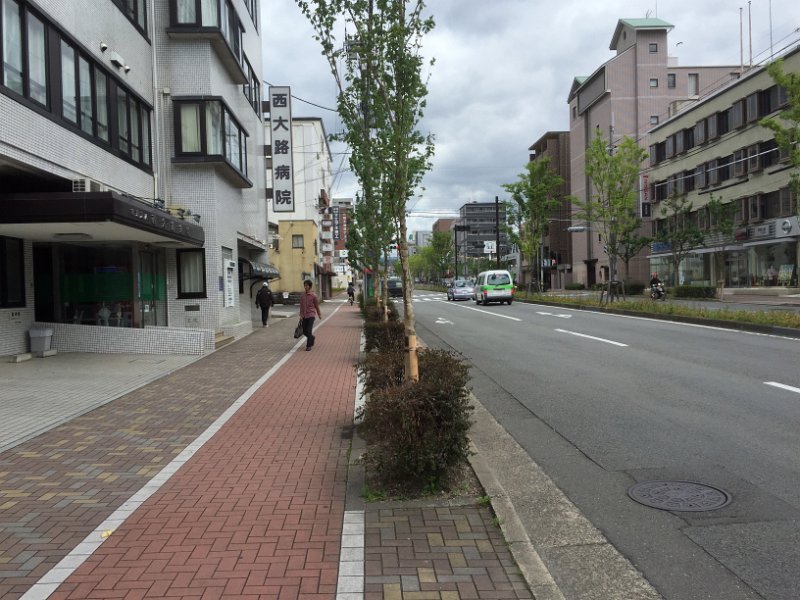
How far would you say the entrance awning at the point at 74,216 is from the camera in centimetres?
1034

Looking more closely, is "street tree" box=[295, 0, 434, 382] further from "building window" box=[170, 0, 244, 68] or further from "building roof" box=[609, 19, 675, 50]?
"building roof" box=[609, 19, 675, 50]

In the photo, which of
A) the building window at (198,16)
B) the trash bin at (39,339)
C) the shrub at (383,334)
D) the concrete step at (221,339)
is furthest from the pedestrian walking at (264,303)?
the shrub at (383,334)

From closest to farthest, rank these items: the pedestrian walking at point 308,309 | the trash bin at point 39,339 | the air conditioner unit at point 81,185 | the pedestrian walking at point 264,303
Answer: the air conditioner unit at point 81,185, the trash bin at point 39,339, the pedestrian walking at point 308,309, the pedestrian walking at point 264,303

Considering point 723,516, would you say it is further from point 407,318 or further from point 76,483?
point 76,483

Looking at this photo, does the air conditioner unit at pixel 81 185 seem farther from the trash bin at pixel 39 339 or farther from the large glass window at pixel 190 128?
the large glass window at pixel 190 128

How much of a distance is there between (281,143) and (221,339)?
1189 centimetres

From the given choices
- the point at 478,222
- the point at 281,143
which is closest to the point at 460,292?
the point at 281,143

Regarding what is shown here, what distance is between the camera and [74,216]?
10414 millimetres

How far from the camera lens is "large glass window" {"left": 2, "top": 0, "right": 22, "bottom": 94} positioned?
965 cm

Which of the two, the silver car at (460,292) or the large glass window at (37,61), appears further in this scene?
the silver car at (460,292)

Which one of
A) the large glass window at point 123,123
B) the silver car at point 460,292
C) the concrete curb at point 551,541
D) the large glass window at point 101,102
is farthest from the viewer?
the silver car at point 460,292

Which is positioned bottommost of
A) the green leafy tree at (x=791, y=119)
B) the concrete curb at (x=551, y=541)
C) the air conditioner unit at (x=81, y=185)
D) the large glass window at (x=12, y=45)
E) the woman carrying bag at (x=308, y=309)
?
the concrete curb at (x=551, y=541)

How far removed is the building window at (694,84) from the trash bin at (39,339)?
59876mm

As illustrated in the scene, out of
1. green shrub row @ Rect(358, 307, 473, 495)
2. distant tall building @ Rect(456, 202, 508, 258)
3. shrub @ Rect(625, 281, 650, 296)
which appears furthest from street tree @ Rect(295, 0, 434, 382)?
distant tall building @ Rect(456, 202, 508, 258)
